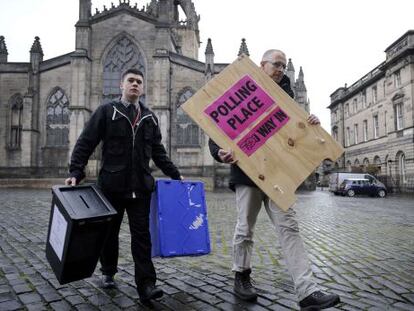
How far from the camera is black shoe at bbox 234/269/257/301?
3510 millimetres

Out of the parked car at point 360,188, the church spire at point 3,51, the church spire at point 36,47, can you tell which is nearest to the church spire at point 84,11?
the church spire at point 36,47

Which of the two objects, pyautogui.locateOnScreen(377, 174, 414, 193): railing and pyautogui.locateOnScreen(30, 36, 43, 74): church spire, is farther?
pyautogui.locateOnScreen(377, 174, 414, 193): railing

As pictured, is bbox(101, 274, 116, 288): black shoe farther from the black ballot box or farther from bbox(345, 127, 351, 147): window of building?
bbox(345, 127, 351, 147): window of building

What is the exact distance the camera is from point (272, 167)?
3.32 metres

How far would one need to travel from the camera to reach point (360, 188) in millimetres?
27016

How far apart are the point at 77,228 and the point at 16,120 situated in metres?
31.9

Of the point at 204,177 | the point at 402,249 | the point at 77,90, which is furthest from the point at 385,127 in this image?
the point at 402,249

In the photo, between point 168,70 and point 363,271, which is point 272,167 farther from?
point 168,70

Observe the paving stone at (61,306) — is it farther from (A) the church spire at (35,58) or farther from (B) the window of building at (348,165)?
(B) the window of building at (348,165)

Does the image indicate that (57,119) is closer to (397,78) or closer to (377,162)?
(397,78)

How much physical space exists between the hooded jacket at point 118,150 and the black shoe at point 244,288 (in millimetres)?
1226

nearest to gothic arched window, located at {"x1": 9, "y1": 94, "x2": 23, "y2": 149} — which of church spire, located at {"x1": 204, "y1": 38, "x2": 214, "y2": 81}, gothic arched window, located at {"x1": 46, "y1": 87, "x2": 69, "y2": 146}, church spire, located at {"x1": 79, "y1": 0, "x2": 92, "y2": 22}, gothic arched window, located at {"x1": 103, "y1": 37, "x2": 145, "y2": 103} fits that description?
gothic arched window, located at {"x1": 46, "y1": 87, "x2": 69, "y2": 146}

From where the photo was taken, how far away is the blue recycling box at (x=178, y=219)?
166 inches

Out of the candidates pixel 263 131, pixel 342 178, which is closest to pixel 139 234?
pixel 263 131
